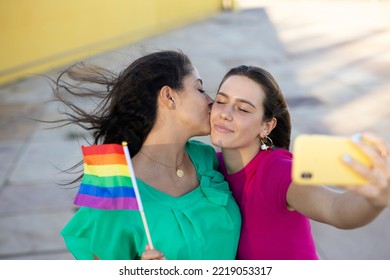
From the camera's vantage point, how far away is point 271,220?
2.63 metres

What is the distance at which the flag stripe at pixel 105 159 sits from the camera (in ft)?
8.11

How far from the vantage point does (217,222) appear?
258cm

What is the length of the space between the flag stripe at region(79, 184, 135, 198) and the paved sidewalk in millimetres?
1186

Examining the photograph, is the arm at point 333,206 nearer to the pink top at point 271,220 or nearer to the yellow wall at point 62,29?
the pink top at point 271,220

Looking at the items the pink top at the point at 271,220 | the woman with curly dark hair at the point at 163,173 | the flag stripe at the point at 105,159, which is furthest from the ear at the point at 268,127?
the flag stripe at the point at 105,159

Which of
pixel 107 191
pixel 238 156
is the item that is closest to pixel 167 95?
pixel 238 156

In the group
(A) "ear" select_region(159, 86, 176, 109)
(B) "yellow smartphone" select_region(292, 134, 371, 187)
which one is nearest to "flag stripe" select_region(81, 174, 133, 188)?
(A) "ear" select_region(159, 86, 176, 109)

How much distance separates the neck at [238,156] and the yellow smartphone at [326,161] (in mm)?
1053

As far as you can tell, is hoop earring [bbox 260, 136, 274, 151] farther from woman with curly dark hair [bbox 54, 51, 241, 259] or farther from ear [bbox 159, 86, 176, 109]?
ear [bbox 159, 86, 176, 109]

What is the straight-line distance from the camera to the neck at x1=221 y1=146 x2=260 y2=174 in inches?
110

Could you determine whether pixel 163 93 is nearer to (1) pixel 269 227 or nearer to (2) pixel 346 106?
(1) pixel 269 227

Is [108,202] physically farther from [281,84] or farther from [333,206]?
[281,84]
